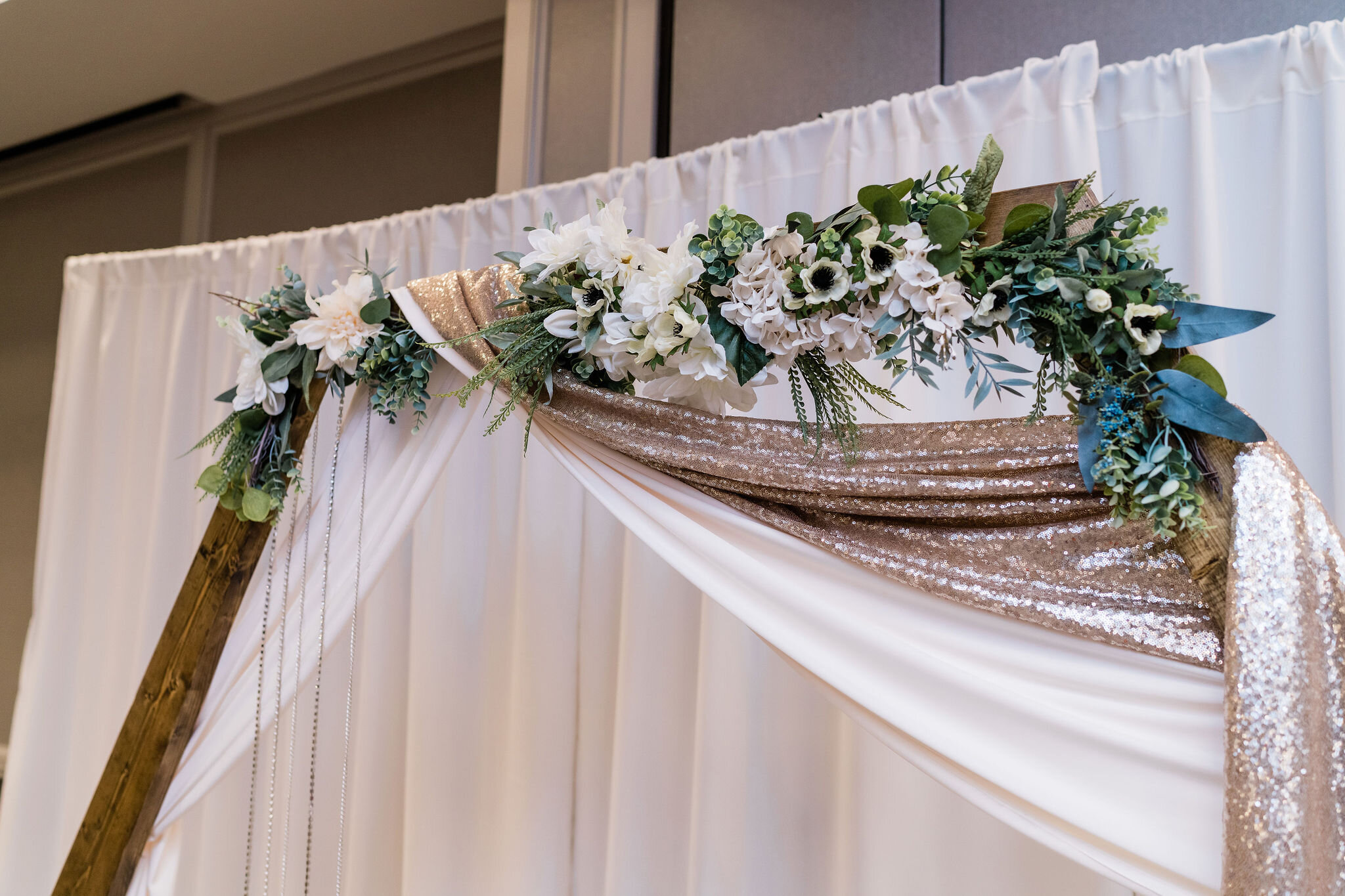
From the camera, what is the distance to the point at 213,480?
160 cm

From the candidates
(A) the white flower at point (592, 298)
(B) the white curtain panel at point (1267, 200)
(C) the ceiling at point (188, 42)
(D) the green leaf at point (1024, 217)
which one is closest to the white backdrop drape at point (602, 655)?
(B) the white curtain panel at point (1267, 200)

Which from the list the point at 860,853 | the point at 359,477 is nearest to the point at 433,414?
the point at 359,477

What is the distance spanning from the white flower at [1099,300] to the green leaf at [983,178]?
0.54ft

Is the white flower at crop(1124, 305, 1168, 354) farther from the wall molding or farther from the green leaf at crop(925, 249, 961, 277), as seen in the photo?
the wall molding

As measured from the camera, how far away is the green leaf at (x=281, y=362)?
1559 millimetres

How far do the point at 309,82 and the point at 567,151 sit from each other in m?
1.60

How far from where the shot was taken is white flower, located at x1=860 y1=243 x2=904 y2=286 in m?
1.09

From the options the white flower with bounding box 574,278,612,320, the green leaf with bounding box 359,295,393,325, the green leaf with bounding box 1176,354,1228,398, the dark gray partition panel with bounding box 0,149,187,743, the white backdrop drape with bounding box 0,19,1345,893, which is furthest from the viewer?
the dark gray partition panel with bounding box 0,149,187,743

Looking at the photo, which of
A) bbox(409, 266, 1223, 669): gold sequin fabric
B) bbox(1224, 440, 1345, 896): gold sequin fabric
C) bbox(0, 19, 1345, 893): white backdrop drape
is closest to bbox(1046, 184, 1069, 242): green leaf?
bbox(409, 266, 1223, 669): gold sequin fabric

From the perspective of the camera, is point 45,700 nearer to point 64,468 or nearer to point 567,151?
point 64,468

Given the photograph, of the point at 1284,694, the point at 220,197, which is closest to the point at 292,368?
the point at 1284,694

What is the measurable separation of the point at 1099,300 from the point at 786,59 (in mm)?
1472

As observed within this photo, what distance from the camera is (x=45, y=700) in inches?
114

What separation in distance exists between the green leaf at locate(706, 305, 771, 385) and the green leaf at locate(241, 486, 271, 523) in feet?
2.84
